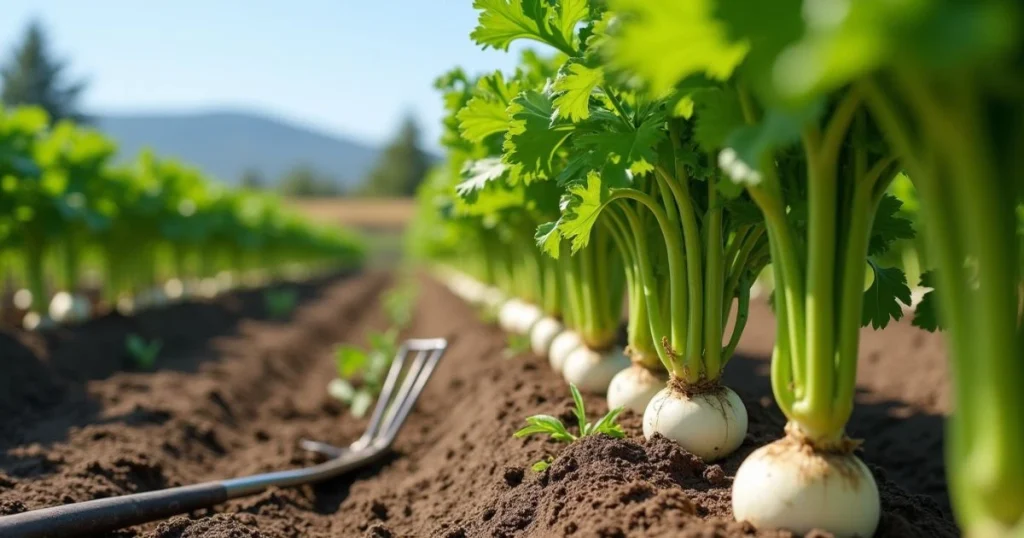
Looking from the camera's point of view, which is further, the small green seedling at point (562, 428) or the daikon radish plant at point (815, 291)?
the small green seedling at point (562, 428)

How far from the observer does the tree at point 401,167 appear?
103 meters

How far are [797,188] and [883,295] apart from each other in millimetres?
902

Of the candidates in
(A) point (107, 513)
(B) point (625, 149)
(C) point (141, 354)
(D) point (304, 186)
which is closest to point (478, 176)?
(B) point (625, 149)

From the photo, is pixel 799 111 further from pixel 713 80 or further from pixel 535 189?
pixel 535 189

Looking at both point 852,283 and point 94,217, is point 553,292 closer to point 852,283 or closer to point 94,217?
point 852,283

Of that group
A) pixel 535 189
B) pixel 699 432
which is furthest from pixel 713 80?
pixel 535 189

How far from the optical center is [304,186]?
107m

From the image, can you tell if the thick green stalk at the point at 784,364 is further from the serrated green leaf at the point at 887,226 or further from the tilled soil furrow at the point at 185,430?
the tilled soil furrow at the point at 185,430

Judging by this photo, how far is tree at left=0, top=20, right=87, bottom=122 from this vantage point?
53906mm

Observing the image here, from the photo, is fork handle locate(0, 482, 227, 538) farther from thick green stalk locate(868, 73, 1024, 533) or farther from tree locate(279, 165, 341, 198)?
tree locate(279, 165, 341, 198)

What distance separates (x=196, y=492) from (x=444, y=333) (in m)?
7.79

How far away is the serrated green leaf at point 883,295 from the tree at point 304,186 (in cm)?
10438

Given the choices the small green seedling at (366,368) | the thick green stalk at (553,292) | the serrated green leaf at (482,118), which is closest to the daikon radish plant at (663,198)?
the serrated green leaf at (482,118)

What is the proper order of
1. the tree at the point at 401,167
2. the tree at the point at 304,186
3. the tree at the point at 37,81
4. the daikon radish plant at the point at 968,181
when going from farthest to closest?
the tree at the point at 304,186 < the tree at the point at 401,167 < the tree at the point at 37,81 < the daikon radish plant at the point at 968,181
